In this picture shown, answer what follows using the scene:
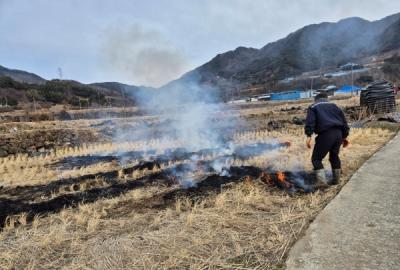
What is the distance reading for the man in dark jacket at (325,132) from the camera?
20.6ft

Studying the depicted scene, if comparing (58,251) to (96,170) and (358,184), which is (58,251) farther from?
(96,170)

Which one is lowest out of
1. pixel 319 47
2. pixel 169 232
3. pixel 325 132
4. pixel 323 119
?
pixel 169 232

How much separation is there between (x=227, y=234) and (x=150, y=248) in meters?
0.95

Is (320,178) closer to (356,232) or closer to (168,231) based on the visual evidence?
(356,232)

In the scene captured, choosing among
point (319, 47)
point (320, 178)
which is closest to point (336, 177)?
point (320, 178)

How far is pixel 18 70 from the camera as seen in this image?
144 meters

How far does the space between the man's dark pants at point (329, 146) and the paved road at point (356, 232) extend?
515mm

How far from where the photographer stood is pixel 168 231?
467 centimetres

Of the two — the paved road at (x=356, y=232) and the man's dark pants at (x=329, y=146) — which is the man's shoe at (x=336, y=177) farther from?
the paved road at (x=356, y=232)

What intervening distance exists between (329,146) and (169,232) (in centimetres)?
328

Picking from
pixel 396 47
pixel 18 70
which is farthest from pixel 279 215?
pixel 18 70

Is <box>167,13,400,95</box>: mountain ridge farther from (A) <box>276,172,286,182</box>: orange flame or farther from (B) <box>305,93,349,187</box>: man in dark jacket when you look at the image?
(B) <box>305,93,349,187</box>: man in dark jacket

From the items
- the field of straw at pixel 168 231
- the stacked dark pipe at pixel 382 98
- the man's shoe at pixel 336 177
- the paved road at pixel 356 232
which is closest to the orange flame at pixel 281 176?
the field of straw at pixel 168 231

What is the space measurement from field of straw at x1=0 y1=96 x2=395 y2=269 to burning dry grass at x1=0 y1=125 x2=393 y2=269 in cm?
1
